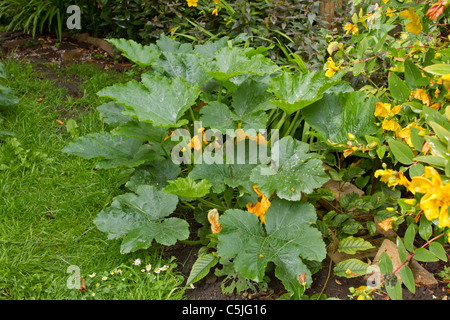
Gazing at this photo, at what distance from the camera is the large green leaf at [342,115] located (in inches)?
68.1

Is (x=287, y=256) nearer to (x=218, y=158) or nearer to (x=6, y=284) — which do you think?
(x=218, y=158)

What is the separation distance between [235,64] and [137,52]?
569mm

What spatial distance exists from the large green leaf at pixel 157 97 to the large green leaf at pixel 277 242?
495 mm

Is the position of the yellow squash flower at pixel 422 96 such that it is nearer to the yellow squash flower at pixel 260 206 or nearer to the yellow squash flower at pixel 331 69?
the yellow squash flower at pixel 331 69

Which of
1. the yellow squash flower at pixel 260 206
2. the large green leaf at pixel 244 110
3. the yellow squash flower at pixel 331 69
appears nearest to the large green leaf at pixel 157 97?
the large green leaf at pixel 244 110

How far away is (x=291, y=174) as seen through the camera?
5.32 feet

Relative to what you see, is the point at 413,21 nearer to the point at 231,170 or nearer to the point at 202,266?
the point at 231,170

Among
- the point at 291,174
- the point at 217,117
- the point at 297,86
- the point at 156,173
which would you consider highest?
the point at 297,86

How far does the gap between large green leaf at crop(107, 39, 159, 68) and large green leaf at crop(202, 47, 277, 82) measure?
1.20ft

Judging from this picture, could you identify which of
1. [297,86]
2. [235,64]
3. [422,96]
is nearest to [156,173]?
[235,64]

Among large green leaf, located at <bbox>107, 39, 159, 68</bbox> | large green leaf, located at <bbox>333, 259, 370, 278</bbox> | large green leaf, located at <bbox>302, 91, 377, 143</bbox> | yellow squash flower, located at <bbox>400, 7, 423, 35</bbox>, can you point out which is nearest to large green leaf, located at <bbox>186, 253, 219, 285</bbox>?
large green leaf, located at <bbox>333, 259, 370, 278</bbox>

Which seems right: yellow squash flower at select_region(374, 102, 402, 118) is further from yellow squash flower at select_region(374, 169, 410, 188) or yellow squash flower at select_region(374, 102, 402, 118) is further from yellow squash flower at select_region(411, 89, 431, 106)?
yellow squash flower at select_region(374, 169, 410, 188)
